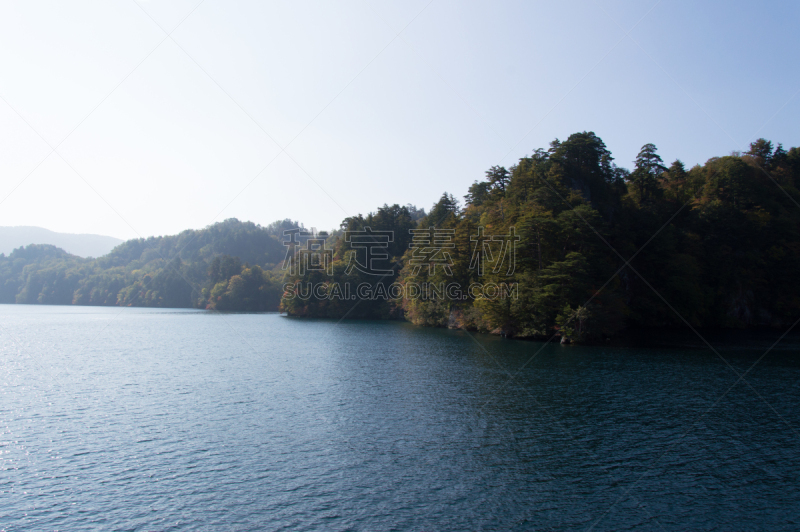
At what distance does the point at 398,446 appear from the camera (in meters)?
19.1

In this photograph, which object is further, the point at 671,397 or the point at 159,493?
the point at 671,397

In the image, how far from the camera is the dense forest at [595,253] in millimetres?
53000

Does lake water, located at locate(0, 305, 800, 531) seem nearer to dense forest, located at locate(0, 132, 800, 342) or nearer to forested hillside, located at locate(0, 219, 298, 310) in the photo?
dense forest, located at locate(0, 132, 800, 342)

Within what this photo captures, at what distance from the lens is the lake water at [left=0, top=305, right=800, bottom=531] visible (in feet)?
44.6

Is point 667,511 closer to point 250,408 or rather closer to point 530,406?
point 530,406

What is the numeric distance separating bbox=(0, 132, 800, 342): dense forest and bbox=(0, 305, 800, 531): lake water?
15.4m

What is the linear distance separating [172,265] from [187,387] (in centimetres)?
15769

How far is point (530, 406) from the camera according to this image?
2528 centimetres

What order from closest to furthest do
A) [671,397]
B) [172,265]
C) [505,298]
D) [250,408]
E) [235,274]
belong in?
[250,408] < [671,397] < [505,298] < [235,274] < [172,265]

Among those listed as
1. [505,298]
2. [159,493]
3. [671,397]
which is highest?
[505,298]

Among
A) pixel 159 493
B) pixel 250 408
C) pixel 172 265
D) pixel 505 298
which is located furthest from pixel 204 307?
pixel 159 493

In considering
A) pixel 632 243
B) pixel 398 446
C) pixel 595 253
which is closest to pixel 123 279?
pixel 595 253

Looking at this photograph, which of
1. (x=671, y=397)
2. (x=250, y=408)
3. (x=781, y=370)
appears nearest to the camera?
(x=250, y=408)

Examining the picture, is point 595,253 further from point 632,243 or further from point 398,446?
point 398,446
